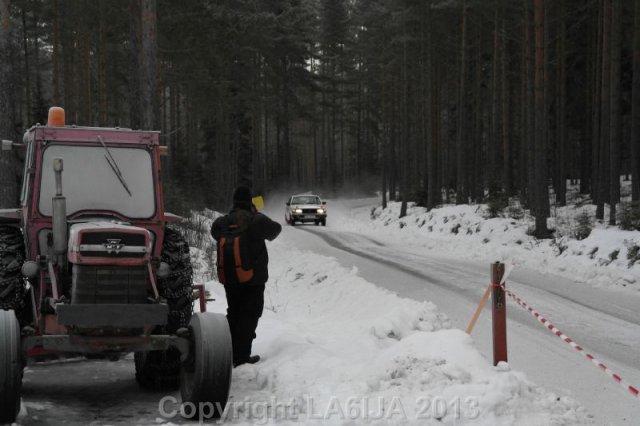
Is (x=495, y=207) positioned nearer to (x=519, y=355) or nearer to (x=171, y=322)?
(x=519, y=355)

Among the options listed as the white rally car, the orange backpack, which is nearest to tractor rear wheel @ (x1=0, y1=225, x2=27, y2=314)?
the orange backpack

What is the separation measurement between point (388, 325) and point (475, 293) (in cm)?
463

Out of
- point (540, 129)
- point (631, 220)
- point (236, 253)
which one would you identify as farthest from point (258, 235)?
point (540, 129)

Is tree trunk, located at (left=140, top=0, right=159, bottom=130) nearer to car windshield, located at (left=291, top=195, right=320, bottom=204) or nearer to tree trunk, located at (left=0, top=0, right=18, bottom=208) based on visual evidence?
tree trunk, located at (left=0, top=0, right=18, bottom=208)

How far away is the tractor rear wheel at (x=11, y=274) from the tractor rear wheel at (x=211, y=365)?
1.89m

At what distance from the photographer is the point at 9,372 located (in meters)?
5.36

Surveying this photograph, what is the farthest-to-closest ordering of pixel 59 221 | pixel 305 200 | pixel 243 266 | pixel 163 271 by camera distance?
pixel 305 200 < pixel 243 266 < pixel 163 271 < pixel 59 221

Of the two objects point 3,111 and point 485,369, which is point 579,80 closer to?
point 3,111

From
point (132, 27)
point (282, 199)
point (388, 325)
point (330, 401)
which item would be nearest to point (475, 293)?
point (388, 325)

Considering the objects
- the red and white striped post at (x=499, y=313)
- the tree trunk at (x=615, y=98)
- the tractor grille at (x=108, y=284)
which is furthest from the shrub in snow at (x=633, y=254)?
the tractor grille at (x=108, y=284)

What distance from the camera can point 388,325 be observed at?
8945 mm

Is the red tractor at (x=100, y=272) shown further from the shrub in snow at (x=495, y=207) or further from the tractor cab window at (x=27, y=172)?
the shrub in snow at (x=495, y=207)

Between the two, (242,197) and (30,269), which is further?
(242,197)

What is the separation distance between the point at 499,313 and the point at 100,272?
4.09 m
